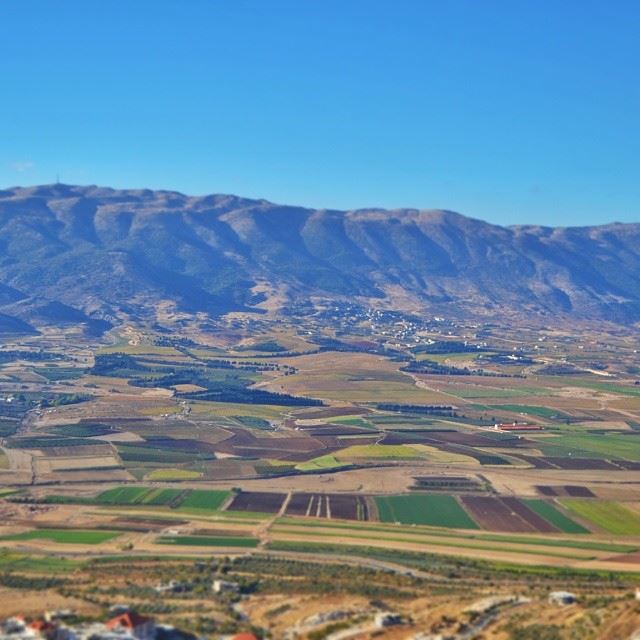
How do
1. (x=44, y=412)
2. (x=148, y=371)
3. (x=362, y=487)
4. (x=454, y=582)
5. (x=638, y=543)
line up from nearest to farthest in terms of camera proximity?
(x=454, y=582) → (x=638, y=543) → (x=362, y=487) → (x=44, y=412) → (x=148, y=371)

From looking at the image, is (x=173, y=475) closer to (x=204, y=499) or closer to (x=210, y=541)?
(x=204, y=499)

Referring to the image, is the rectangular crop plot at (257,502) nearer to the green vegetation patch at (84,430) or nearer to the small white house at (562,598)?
the small white house at (562,598)

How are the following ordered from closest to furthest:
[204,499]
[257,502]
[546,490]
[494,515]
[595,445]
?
1. [494,515]
2. [257,502]
3. [204,499]
4. [546,490]
5. [595,445]

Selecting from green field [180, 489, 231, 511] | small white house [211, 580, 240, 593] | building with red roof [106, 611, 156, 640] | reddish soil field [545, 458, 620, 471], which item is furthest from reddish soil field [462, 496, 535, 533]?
building with red roof [106, 611, 156, 640]

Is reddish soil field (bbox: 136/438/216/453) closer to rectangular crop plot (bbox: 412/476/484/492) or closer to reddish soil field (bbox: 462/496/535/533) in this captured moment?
rectangular crop plot (bbox: 412/476/484/492)

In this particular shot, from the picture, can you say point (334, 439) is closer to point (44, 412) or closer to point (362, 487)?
point (362, 487)

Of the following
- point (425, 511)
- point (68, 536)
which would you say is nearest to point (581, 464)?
point (425, 511)

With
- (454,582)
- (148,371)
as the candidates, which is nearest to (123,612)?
(454,582)

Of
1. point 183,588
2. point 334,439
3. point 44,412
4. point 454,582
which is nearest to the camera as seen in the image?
point 183,588
